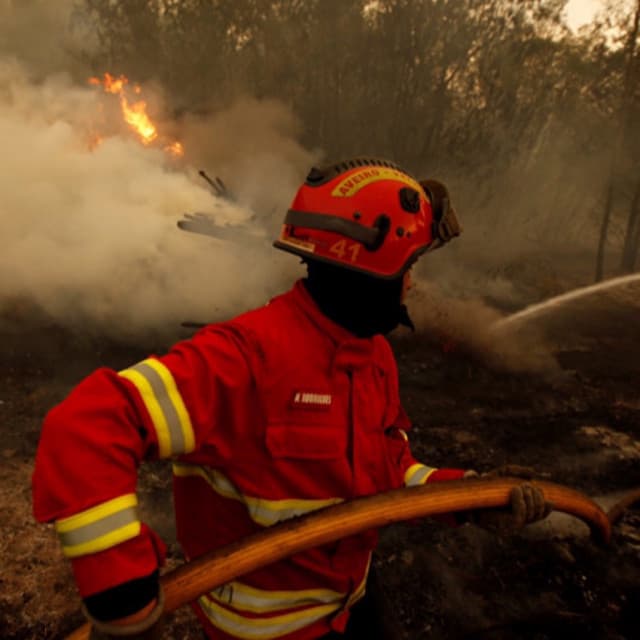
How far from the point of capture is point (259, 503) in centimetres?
149

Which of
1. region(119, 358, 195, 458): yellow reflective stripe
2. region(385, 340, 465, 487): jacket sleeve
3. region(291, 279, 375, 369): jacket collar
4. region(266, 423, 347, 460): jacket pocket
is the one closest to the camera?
region(119, 358, 195, 458): yellow reflective stripe

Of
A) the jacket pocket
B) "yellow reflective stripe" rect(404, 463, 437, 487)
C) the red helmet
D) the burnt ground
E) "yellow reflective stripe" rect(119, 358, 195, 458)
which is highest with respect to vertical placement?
the red helmet

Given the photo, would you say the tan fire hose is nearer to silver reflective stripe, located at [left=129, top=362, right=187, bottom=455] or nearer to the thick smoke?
silver reflective stripe, located at [left=129, top=362, right=187, bottom=455]

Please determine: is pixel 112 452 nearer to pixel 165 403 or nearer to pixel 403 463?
pixel 165 403

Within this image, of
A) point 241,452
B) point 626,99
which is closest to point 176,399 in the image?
point 241,452

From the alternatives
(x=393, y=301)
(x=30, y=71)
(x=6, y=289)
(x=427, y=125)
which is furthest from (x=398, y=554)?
(x=30, y=71)

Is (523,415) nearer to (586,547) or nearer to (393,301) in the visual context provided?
(586,547)

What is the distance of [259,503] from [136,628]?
1.60 ft

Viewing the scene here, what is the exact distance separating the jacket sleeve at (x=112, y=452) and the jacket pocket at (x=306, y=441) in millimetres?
241

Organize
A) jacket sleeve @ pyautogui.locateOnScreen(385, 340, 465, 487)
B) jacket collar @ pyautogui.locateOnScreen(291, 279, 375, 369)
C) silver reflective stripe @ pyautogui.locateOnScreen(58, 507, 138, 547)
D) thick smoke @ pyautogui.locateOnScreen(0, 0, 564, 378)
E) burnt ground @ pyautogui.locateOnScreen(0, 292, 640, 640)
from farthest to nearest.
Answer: thick smoke @ pyautogui.locateOnScreen(0, 0, 564, 378) < burnt ground @ pyautogui.locateOnScreen(0, 292, 640, 640) < jacket sleeve @ pyautogui.locateOnScreen(385, 340, 465, 487) < jacket collar @ pyautogui.locateOnScreen(291, 279, 375, 369) < silver reflective stripe @ pyautogui.locateOnScreen(58, 507, 138, 547)

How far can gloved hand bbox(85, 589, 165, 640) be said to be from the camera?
3.51ft

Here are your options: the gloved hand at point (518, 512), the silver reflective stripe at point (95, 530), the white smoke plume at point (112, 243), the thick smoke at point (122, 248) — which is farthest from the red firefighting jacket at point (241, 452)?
the white smoke plume at point (112, 243)

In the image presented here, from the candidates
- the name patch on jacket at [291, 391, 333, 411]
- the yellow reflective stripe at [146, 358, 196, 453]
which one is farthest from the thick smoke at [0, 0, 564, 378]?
the yellow reflective stripe at [146, 358, 196, 453]

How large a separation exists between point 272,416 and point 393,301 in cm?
62
